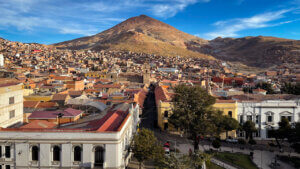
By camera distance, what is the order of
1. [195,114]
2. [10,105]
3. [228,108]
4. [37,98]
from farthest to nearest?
1. [37,98]
2. [228,108]
3. [195,114]
4. [10,105]

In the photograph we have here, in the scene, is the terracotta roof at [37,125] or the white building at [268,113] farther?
the white building at [268,113]

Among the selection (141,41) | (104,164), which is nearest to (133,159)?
(104,164)

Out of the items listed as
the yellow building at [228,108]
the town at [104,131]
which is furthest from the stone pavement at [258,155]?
the yellow building at [228,108]

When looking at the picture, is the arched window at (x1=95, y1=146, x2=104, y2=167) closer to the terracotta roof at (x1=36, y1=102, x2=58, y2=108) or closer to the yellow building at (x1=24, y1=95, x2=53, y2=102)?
the terracotta roof at (x1=36, y1=102, x2=58, y2=108)

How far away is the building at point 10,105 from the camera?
17.8m

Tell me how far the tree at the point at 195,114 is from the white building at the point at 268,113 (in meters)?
7.43

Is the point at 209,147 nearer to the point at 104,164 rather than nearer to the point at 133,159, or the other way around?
the point at 133,159

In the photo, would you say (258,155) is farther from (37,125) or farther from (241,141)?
(37,125)

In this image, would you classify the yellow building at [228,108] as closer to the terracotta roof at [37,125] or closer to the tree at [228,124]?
the tree at [228,124]

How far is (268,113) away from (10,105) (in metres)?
28.0

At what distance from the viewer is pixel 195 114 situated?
74.9ft

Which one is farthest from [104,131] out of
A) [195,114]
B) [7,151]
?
[195,114]

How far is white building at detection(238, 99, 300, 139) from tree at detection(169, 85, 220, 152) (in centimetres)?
743

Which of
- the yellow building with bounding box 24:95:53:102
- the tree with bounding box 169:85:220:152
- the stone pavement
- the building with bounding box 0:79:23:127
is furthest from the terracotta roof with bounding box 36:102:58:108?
the stone pavement
